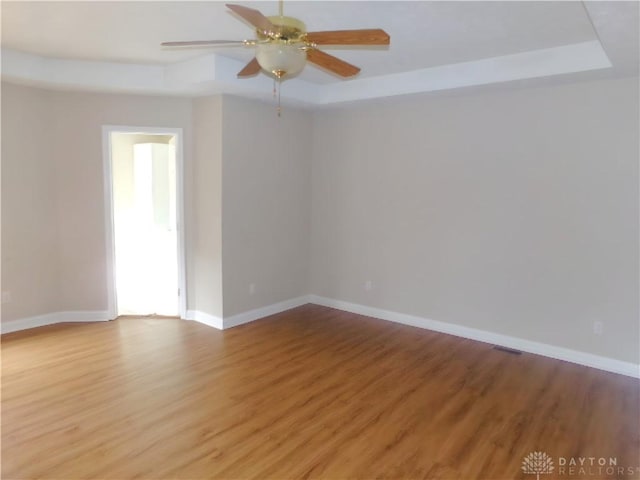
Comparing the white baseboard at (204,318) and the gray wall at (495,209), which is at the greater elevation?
the gray wall at (495,209)

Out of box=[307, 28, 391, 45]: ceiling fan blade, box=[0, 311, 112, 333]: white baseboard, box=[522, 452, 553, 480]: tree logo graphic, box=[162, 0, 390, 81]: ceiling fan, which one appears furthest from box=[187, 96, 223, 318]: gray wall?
box=[522, 452, 553, 480]: tree logo graphic

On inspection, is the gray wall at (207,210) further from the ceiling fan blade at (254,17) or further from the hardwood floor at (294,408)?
the ceiling fan blade at (254,17)

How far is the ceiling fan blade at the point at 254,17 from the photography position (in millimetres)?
1891

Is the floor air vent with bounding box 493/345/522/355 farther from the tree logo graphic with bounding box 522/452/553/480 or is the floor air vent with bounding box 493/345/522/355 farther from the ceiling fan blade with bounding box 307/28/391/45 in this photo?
the ceiling fan blade with bounding box 307/28/391/45

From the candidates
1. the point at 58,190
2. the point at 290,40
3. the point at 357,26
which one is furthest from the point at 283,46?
the point at 58,190

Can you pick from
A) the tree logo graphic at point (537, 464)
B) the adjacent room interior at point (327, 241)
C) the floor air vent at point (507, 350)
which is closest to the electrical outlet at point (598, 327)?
the adjacent room interior at point (327, 241)

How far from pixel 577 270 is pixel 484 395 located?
149 cm

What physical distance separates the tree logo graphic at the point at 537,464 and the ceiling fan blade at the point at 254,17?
2.72 meters

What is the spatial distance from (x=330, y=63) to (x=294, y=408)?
7.54ft

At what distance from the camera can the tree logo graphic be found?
2.40m

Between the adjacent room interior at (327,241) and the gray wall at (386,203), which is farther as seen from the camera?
the gray wall at (386,203)

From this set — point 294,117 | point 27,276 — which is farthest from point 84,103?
point 294,117

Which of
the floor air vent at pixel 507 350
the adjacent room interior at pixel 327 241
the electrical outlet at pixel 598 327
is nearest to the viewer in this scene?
the adjacent room interior at pixel 327 241

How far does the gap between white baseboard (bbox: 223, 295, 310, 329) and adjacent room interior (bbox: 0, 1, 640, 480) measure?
1.3 inches
